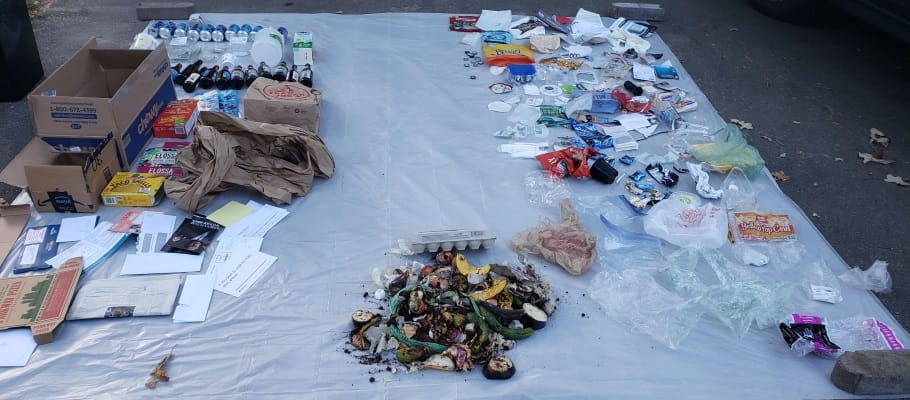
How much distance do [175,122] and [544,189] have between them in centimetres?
216

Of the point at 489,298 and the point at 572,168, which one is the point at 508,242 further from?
the point at 572,168

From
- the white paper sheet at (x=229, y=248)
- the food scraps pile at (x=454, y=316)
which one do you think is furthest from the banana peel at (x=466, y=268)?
the white paper sheet at (x=229, y=248)

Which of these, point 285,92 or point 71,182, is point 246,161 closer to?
point 285,92

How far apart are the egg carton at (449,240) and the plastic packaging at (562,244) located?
0.62 ft

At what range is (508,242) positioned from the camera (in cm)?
313

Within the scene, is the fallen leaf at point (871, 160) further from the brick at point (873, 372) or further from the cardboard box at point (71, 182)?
the cardboard box at point (71, 182)

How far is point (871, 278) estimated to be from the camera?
2977 millimetres

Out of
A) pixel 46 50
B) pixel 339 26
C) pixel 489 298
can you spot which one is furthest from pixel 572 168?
pixel 46 50

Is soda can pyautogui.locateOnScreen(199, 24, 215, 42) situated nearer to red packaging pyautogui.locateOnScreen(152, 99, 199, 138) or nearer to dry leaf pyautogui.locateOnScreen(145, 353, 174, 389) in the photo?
red packaging pyautogui.locateOnScreen(152, 99, 199, 138)

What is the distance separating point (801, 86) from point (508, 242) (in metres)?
3.33

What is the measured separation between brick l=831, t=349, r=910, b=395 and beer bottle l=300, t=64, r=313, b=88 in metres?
3.34

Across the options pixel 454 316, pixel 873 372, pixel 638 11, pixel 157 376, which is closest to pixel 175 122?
pixel 157 376

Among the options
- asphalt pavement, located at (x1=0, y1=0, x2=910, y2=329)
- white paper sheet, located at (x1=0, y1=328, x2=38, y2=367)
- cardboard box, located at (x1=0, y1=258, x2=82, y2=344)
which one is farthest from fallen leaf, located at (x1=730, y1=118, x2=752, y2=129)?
white paper sheet, located at (x1=0, y1=328, x2=38, y2=367)

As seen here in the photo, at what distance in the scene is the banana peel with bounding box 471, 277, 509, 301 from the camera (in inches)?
106
